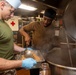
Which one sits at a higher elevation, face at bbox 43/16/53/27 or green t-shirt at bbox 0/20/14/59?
face at bbox 43/16/53/27

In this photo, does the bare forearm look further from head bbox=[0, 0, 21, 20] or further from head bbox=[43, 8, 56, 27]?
head bbox=[43, 8, 56, 27]

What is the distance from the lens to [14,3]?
138 cm

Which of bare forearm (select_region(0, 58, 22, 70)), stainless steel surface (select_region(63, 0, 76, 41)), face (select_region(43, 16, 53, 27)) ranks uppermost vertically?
face (select_region(43, 16, 53, 27))

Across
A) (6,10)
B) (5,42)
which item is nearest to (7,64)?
(5,42)

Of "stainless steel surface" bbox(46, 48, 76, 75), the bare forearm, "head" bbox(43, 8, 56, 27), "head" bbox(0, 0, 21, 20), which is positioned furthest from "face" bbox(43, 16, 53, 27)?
the bare forearm

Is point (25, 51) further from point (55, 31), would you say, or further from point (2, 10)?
point (55, 31)

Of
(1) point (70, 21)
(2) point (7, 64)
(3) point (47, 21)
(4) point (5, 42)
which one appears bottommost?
(2) point (7, 64)

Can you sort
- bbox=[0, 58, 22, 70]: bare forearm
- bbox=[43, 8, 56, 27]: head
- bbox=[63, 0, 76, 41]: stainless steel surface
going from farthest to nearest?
bbox=[43, 8, 56, 27]: head → bbox=[63, 0, 76, 41]: stainless steel surface → bbox=[0, 58, 22, 70]: bare forearm

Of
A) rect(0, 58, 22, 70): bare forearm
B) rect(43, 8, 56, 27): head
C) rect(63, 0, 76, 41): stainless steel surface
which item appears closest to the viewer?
rect(0, 58, 22, 70): bare forearm

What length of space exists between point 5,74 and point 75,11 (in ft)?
3.31

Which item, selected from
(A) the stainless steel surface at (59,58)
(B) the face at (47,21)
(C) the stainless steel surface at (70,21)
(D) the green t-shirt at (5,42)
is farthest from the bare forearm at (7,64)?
(B) the face at (47,21)

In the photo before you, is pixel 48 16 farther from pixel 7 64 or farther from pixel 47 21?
pixel 7 64

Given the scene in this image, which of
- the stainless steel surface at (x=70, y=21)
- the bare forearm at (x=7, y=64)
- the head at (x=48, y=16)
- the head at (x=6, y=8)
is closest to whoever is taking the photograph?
the bare forearm at (x=7, y=64)

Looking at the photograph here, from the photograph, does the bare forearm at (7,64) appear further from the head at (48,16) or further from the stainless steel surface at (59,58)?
the head at (48,16)
